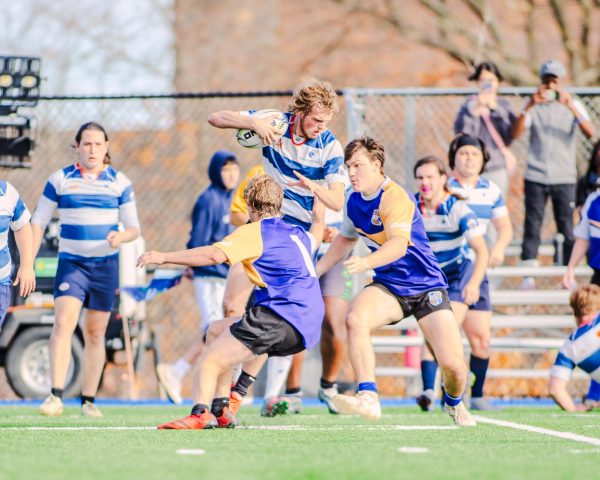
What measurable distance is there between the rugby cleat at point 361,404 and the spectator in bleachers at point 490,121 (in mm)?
4745

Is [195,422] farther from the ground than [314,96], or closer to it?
closer to it

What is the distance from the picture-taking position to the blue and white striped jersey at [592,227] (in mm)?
10070

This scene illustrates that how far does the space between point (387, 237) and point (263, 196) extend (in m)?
0.80

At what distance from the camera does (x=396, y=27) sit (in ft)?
62.7

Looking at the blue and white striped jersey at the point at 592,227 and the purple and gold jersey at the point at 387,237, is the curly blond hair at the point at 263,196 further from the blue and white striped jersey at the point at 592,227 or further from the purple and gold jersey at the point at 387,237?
the blue and white striped jersey at the point at 592,227

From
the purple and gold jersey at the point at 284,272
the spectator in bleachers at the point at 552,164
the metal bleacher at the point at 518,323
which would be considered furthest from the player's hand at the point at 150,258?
the spectator in bleachers at the point at 552,164

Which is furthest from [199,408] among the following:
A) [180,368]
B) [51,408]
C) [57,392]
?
[180,368]

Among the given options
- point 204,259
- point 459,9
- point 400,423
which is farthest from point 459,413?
point 459,9

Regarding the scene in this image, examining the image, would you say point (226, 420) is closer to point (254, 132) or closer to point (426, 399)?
point (254, 132)

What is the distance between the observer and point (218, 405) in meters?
7.31

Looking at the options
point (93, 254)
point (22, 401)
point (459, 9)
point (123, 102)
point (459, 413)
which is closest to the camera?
point (459, 413)

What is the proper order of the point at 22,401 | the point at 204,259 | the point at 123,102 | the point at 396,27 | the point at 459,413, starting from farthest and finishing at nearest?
the point at 396,27
the point at 123,102
the point at 22,401
the point at 459,413
the point at 204,259

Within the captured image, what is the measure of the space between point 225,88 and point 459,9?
16.0 ft

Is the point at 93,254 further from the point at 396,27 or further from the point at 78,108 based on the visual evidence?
the point at 396,27
